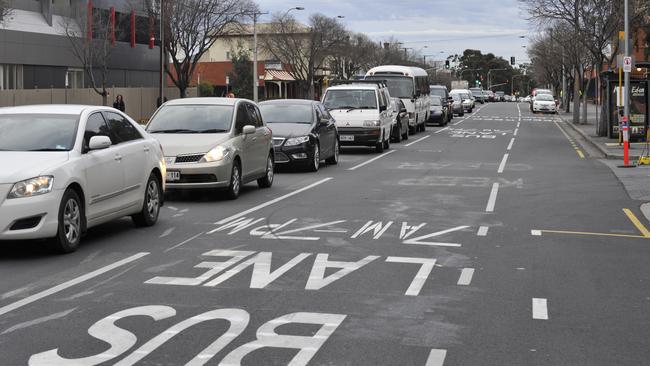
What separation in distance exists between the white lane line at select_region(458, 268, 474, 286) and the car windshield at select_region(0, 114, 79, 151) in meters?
4.45

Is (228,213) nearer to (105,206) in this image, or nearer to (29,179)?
(105,206)

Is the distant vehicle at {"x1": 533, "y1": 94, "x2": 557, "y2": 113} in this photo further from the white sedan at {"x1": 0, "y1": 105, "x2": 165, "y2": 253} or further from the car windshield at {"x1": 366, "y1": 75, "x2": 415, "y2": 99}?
the white sedan at {"x1": 0, "y1": 105, "x2": 165, "y2": 253}

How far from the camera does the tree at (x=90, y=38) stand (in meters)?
52.3

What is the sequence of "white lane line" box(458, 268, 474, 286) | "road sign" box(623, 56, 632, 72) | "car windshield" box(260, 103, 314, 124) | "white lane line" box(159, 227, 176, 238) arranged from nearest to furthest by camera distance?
"white lane line" box(458, 268, 474, 286) < "white lane line" box(159, 227, 176, 238) < "car windshield" box(260, 103, 314, 124) < "road sign" box(623, 56, 632, 72)

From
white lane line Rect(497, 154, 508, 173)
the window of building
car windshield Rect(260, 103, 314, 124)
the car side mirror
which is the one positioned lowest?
white lane line Rect(497, 154, 508, 173)

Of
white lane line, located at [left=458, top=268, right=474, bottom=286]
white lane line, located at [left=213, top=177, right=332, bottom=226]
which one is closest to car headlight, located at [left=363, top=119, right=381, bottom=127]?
white lane line, located at [left=213, top=177, right=332, bottom=226]

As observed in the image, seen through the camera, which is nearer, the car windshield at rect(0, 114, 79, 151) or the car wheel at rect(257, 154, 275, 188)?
the car windshield at rect(0, 114, 79, 151)

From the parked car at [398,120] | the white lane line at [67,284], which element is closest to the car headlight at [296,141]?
the white lane line at [67,284]

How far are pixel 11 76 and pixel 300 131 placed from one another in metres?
33.7

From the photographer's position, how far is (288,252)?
9984mm

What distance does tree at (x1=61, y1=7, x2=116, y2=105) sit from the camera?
172ft

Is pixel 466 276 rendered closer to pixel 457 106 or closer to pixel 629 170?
pixel 629 170

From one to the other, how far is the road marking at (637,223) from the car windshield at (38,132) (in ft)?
23.2

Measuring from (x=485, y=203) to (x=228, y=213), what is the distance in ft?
14.0
